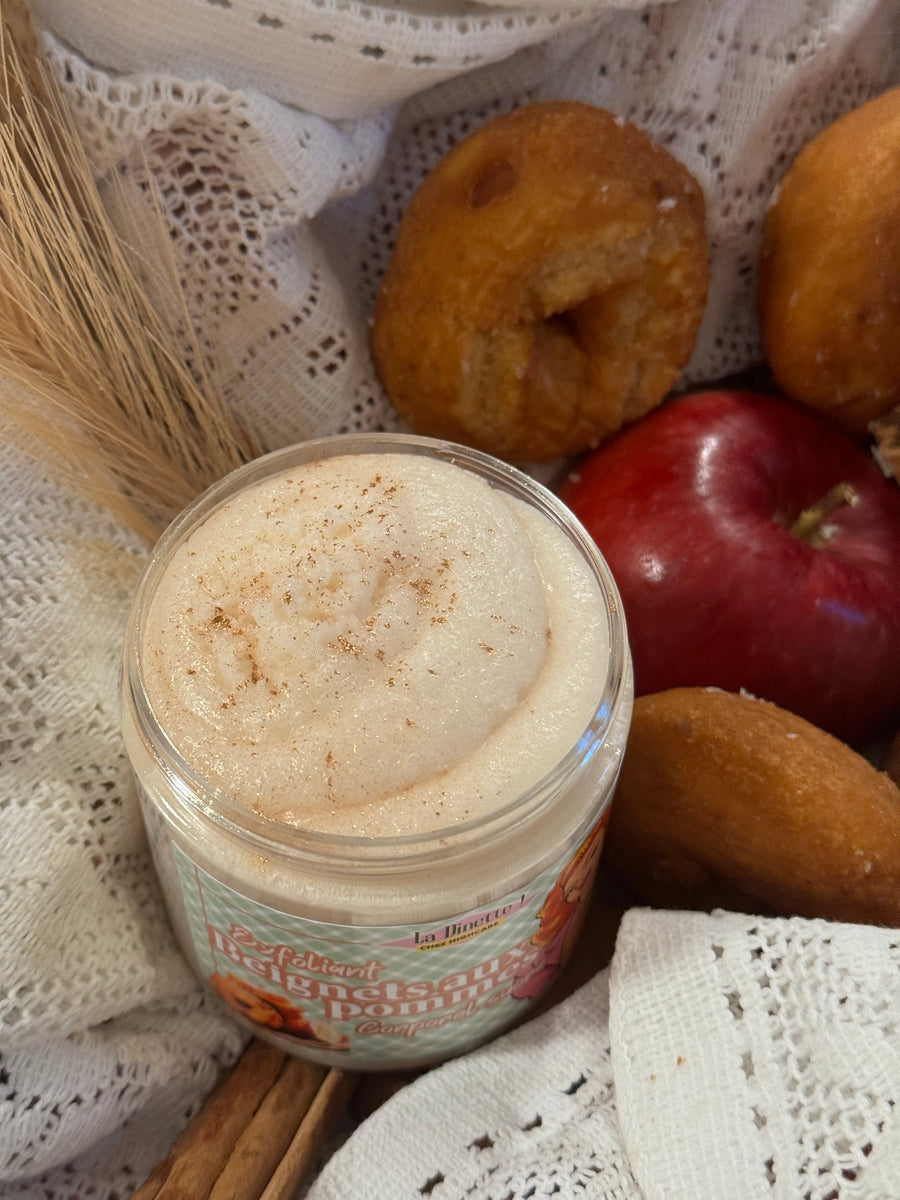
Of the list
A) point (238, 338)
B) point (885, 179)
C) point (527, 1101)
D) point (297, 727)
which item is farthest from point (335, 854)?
point (885, 179)

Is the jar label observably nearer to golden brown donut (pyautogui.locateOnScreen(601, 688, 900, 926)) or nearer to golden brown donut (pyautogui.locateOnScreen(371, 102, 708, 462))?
golden brown donut (pyautogui.locateOnScreen(601, 688, 900, 926))

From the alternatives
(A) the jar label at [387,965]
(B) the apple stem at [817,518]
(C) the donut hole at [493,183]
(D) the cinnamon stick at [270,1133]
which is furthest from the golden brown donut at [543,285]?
(D) the cinnamon stick at [270,1133]

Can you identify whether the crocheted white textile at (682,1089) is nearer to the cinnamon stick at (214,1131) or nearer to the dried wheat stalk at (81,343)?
the cinnamon stick at (214,1131)

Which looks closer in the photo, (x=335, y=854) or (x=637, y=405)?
(x=335, y=854)

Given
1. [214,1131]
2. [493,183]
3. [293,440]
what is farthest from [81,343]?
[214,1131]

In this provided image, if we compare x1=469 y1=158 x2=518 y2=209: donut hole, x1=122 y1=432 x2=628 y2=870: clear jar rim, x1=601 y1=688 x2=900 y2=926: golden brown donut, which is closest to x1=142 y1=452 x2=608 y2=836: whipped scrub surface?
x1=122 y1=432 x2=628 y2=870: clear jar rim

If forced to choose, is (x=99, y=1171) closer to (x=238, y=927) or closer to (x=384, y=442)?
(x=238, y=927)
